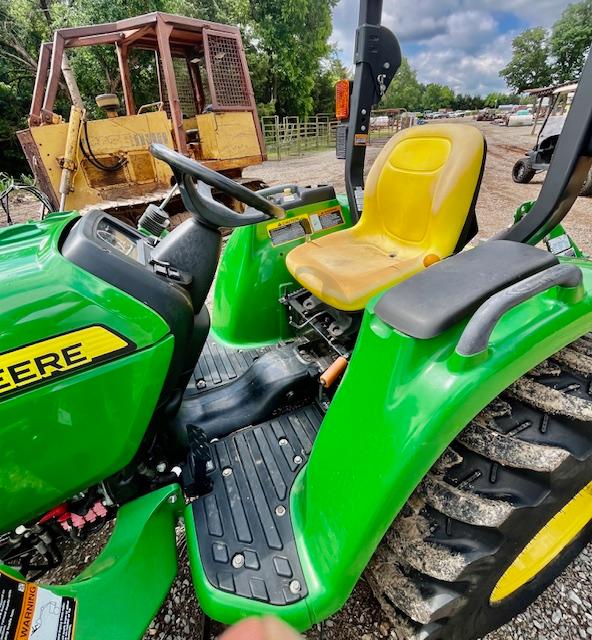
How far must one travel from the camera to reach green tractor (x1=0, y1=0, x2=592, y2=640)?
804 mm

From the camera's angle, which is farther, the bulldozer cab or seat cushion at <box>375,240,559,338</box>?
the bulldozer cab

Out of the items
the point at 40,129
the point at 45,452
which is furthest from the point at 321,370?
the point at 40,129

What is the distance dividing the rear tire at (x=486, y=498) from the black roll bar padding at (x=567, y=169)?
18.0 inches

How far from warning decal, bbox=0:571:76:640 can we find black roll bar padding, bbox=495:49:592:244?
4.82ft

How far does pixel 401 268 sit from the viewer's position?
1.67 metres

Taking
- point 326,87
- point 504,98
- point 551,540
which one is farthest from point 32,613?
point 326,87

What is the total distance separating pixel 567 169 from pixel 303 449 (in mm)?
1096

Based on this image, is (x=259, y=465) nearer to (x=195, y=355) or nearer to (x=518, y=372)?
Result: (x=195, y=355)

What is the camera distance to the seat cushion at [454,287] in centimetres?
79

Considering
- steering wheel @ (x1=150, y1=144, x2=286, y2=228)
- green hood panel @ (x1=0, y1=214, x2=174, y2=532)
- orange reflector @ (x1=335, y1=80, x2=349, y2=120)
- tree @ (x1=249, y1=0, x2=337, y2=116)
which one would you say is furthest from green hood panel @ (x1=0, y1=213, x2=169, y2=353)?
tree @ (x1=249, y1=0, x2=337, y2=116)

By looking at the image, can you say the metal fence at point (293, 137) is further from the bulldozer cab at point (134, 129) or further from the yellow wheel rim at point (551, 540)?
the yellow wheel rim at point (551, 540)

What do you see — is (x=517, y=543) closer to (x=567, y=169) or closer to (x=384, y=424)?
(x=384, y=424)

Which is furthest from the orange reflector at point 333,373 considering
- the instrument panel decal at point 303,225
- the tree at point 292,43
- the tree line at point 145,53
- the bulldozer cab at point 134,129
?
the tree at point 292,43

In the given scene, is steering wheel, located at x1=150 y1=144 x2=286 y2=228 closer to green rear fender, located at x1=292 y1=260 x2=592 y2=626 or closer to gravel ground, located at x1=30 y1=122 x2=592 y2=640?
green rear fender, located at x1=292 y1=260 x2=592 y2=626
